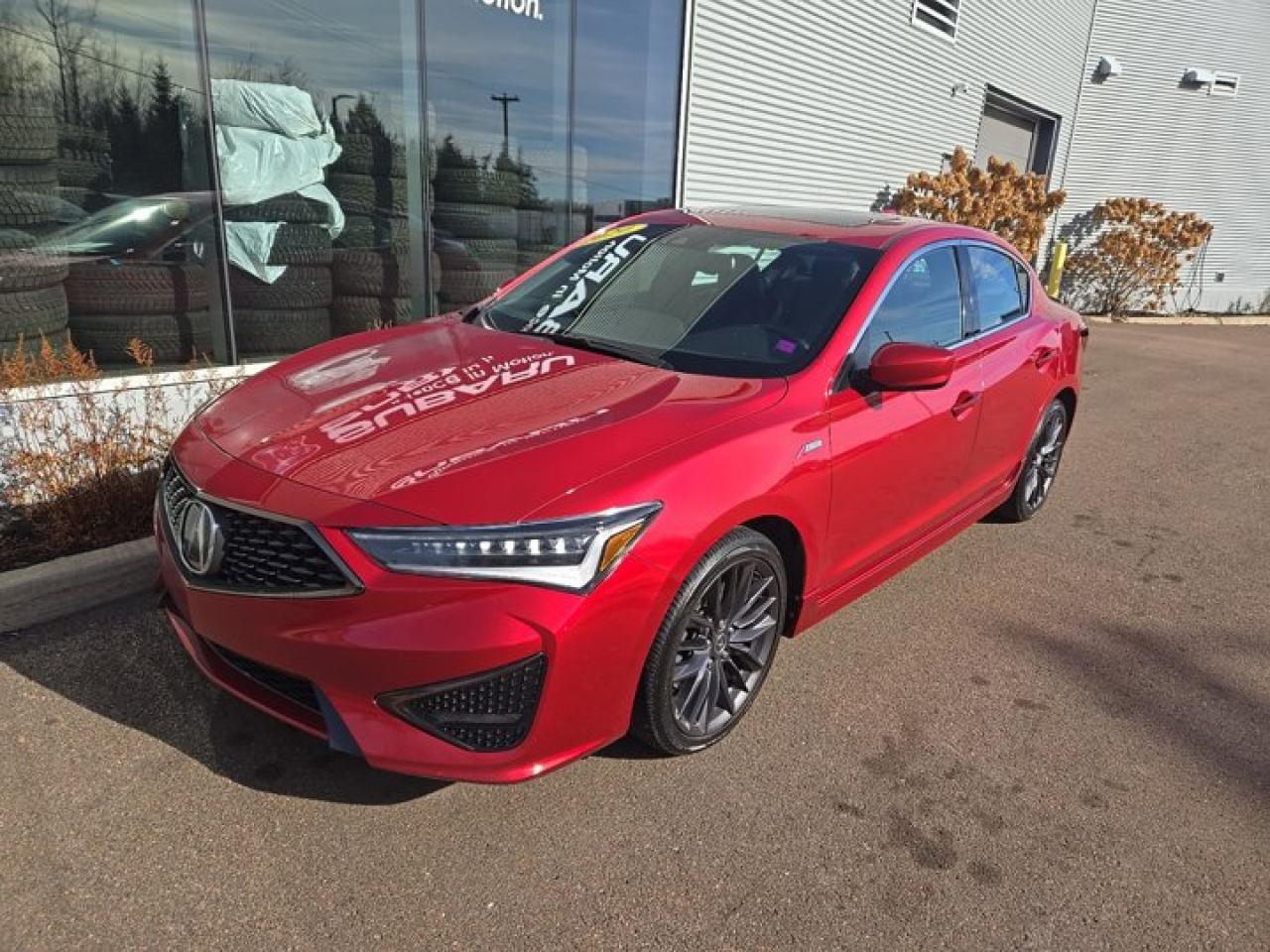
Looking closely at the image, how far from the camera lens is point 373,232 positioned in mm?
6645

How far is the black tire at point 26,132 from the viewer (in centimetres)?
467

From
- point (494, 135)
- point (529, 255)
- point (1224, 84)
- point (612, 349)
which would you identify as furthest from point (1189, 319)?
point (612, 349)

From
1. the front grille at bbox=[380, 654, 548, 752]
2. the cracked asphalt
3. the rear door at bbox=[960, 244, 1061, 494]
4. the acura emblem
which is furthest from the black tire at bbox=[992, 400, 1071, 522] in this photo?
the acura emblem

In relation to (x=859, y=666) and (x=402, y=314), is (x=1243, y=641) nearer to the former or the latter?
(x=859, y=666)

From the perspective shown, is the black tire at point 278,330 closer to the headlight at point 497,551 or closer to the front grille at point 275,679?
the front grille at point 275,679

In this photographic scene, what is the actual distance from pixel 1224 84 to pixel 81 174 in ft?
69.6

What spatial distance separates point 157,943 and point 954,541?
400cm

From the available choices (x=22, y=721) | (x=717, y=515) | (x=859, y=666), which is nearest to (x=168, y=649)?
(x=22, y=721)

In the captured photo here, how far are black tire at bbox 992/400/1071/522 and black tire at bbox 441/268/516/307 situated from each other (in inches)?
166

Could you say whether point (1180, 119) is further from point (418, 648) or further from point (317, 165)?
point (418, 648)

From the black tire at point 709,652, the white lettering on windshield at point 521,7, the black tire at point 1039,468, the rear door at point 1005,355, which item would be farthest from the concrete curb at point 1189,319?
the black tire at point 709,652

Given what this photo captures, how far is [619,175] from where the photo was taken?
8820 millimetres

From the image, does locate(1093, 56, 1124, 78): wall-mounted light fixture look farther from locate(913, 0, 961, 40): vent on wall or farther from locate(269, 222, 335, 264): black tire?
locate(269, 222, 335, 264): black tire

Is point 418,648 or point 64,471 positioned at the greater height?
point 418,648
